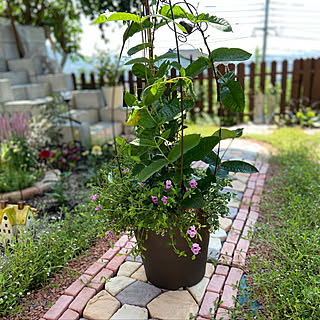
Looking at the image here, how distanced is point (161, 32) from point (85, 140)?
2.71m

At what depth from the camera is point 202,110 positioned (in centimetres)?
650

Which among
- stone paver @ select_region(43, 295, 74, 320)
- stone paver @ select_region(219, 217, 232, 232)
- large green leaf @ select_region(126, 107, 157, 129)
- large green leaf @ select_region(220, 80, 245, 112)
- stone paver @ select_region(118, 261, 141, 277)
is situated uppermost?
large green leaf @ select_region(220, 80, 245, 112)

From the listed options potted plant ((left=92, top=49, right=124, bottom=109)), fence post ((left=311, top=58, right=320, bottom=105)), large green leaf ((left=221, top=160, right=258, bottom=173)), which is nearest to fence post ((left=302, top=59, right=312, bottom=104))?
fence post ((left=311, top=58, right=320, bottom=105))

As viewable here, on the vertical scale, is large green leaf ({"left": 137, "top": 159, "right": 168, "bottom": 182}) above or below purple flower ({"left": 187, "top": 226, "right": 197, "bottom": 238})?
above

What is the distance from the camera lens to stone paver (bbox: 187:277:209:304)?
66.4 inches

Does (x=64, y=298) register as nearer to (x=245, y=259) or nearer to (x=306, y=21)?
(x=245, y=259)

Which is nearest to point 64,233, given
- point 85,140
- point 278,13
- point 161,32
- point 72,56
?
point 161,32

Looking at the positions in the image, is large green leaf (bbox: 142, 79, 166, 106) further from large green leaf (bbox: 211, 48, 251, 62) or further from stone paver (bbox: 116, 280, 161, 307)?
stone paver (bbox: 116, 280, 161, 307)

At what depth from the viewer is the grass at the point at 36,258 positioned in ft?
5.60

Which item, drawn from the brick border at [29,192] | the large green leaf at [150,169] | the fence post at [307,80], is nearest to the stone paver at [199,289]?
the large green leaf at [150,169]

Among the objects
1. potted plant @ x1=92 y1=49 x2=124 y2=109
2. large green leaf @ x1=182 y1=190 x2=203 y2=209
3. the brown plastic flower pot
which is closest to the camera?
large green leaf @ x1=182 y1=190 x2=203 y2=209

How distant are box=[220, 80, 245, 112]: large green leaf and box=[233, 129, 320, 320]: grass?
890 mm

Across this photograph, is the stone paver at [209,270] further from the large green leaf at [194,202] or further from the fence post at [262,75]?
the fence post at [262,75]

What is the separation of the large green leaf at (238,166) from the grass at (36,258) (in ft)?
2.48
